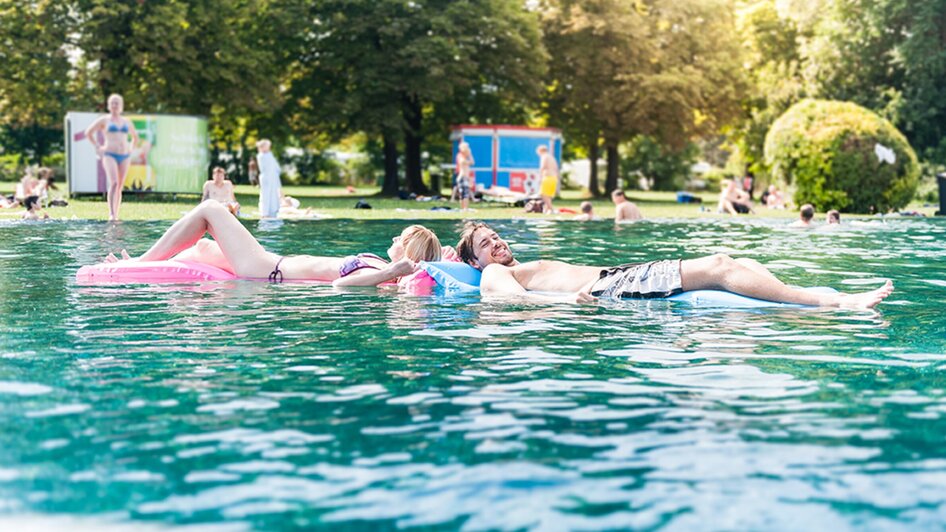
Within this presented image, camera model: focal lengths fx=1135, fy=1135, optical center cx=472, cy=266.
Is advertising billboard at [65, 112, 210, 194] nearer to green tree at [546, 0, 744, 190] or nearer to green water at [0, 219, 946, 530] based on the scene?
green tree at [546, 0, 744, 190]

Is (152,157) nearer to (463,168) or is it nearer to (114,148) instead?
(463,168)

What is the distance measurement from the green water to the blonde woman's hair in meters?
0.92

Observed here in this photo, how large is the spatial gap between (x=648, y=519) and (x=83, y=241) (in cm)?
1368

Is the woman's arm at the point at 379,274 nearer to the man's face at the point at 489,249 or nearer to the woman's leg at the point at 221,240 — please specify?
the man's face at the point at 489,249

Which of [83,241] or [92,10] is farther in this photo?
[92,10]

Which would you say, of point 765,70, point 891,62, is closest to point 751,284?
point 891,62

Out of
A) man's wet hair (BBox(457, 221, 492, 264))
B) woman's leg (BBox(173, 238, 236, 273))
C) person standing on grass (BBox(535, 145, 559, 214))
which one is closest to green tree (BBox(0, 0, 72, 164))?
person standing on grass (BBox(535, 145, 559, 214))

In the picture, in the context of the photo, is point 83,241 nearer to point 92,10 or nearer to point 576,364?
point 576,364

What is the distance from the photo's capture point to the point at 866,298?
8.99 m

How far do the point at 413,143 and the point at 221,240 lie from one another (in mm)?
34301

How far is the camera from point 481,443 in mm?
4750

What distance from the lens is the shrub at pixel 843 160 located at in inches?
1277

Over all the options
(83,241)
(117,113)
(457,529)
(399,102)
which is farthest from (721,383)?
(399,102)

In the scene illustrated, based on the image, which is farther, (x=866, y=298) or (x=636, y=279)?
(x=636, y=279)
